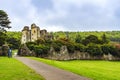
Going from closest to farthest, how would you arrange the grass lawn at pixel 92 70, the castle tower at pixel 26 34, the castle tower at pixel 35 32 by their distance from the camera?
1. the grass lawn at pixel 92 70
2. the castle tower at pixel 35 32
3. the castle tower at pixel 26 34

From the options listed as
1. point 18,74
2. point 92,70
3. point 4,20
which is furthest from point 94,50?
point 18,74

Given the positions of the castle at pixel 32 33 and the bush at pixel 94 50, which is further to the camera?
the castle at pixel 32 33

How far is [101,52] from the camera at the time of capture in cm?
7819

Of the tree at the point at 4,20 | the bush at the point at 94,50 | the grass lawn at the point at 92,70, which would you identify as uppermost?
the tree at the point at 4,20

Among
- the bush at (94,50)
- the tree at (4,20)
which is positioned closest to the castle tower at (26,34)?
the bush at (94,50)

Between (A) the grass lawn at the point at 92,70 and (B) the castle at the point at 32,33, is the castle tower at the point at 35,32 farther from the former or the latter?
(A) the grass lawn at the point at 92,70

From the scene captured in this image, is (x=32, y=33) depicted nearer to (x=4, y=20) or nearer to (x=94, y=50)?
(x=94, y=50)

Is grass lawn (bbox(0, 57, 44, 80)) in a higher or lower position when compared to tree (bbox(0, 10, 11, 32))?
lower

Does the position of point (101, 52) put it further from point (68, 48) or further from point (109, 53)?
point (68, 48)

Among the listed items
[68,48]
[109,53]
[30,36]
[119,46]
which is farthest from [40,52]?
[30,36]

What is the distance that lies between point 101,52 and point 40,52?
19253mm

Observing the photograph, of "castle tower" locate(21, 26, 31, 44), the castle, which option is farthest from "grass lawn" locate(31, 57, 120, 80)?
"castle tower" locate(21, 26, 31, 44)

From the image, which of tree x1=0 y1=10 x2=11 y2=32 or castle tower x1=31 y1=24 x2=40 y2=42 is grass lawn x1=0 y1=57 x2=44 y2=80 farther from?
castle tower x1=31 y1=24 x2=40 y2=42

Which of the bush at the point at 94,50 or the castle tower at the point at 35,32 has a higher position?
the castle tower at the point at 35,32
